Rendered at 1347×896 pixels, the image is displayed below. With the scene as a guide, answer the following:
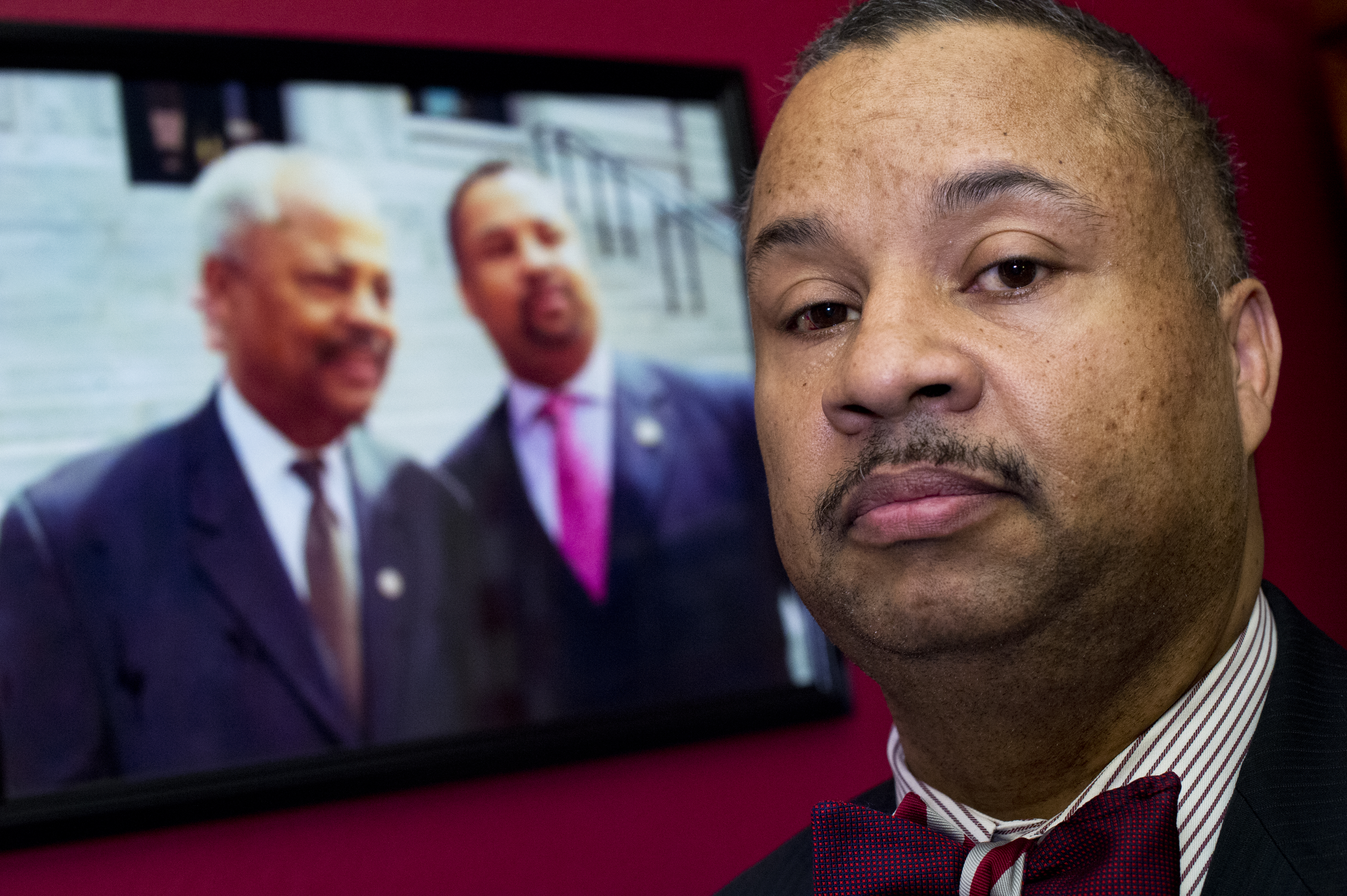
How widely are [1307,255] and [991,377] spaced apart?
2.07 metres

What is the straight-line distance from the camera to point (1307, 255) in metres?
2.46

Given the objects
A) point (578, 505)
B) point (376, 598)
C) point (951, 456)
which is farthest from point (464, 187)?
point (951, 456)

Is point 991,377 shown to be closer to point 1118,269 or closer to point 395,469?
point 1118,269

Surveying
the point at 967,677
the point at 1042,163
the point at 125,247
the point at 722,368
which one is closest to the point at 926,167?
the point at 1042,163

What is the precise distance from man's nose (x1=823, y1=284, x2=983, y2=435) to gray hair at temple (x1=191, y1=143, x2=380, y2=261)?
1.03 metres

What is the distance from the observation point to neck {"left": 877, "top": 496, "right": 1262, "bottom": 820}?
2.70 ft

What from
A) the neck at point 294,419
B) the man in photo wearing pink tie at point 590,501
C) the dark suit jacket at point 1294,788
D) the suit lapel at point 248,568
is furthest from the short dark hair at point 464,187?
the dark suit jacket at point 1294,788

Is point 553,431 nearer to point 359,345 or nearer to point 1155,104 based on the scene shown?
point 359,345

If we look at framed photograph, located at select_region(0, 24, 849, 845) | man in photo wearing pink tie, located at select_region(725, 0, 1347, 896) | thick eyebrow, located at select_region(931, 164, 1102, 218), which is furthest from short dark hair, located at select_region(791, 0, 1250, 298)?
framed photograph, located at select_region(0, 24, 849, 845)

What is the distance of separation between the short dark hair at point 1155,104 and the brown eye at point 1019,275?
6.3 inches

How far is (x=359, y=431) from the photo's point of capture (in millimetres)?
1581

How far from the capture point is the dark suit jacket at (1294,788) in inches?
30.4

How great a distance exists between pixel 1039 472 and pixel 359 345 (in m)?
1.09

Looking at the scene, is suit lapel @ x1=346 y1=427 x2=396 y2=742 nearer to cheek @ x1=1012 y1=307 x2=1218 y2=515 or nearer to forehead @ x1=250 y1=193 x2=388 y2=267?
forehead @ x1=250 y1=193 x2=388 y2=267
